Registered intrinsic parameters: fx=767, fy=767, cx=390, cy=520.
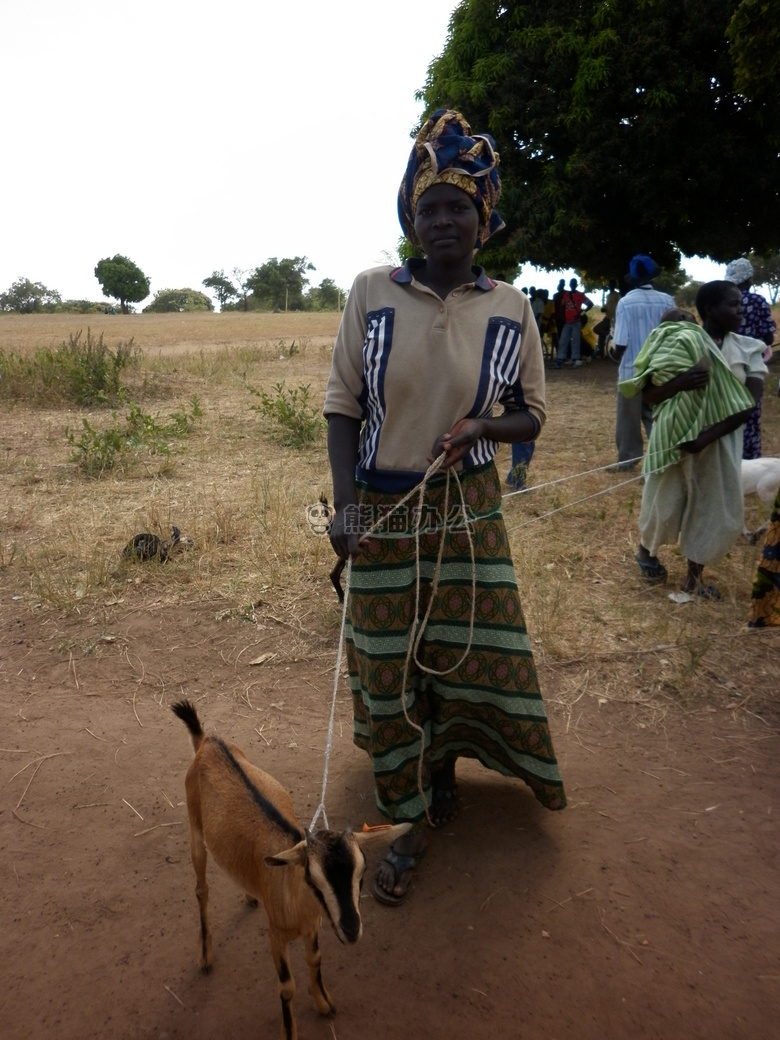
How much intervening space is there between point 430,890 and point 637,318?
5.06 meters

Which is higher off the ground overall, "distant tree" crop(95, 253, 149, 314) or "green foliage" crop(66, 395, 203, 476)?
"distant tree" crop(95, 253, 149, 314)

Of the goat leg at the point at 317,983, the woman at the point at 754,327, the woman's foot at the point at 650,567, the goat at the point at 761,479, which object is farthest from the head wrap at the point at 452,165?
the woman at the point at 754,327

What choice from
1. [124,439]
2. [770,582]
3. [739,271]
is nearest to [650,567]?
[770,582]

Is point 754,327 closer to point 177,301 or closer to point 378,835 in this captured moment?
point 378,835

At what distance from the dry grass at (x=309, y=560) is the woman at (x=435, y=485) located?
3.55 feet

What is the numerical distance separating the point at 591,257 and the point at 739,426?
10278 millimetres

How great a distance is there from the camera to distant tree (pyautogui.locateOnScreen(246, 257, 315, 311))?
56469mm

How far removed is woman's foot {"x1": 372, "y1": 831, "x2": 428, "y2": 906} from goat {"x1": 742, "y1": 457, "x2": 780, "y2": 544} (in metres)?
3.58

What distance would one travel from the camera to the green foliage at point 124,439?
700cm

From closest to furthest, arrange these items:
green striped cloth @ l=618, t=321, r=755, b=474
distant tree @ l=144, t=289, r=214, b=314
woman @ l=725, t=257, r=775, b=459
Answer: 1. green striped cloth @ l=618, t=321, r=755, b=474
2. woman @ l=725, t=257, r=775, b=459
3. distant tree @ l=144, t=289, r=214, b=314

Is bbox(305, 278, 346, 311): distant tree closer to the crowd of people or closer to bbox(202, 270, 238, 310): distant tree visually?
bbox(202, 270, 238, 310): distant tree

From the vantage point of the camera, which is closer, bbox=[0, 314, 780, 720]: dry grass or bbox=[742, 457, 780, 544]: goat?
bbox=[0, 314, 780, 720]: dry grass

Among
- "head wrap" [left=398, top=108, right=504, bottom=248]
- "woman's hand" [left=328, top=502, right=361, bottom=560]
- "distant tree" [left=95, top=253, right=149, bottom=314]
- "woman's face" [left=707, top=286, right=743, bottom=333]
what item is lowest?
"woman's hand" [left=328, top=502, right=361, bottom=560]

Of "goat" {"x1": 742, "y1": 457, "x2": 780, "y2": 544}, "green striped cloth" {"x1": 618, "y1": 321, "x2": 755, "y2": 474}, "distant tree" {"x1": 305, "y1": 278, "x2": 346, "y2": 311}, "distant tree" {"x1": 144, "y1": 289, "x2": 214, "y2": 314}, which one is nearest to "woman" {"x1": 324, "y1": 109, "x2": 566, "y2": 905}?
"green striped cloth" {"x1": 618, "y1": 321, "x2": 755, "y2": 474}
